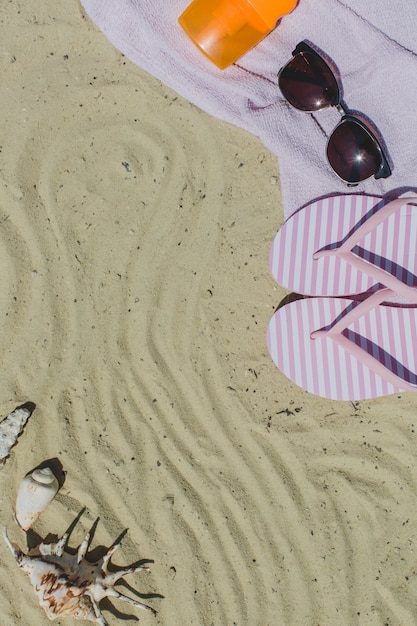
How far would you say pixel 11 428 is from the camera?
137 centimetres

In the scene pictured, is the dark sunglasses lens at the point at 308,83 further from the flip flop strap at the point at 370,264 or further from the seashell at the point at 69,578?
the seashell at the point at 69,578

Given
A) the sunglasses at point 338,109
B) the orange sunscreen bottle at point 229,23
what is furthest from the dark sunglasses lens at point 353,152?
the orange sunscreen bottle at point 229,23

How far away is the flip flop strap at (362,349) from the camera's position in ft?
4.32

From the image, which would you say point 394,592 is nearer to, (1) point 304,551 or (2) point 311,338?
(1) point 304,551

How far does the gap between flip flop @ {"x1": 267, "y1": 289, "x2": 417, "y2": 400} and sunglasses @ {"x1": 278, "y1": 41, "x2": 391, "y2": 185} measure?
1.05 ft

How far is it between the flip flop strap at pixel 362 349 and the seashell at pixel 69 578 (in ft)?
2.42

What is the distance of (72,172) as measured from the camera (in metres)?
1.37

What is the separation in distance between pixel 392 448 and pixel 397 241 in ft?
1.68

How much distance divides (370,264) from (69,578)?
1.04m

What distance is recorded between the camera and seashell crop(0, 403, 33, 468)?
Answer: 1367 mm

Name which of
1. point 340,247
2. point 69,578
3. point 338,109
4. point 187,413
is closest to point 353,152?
point 338,109

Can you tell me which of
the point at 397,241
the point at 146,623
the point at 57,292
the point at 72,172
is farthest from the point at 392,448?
the point at 72,172

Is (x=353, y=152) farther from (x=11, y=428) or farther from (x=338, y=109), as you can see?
(x=11, y=428)

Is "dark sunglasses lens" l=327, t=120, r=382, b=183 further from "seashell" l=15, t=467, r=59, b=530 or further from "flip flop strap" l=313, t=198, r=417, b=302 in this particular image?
"seashell" l=15, t=467, r=59, b=530
